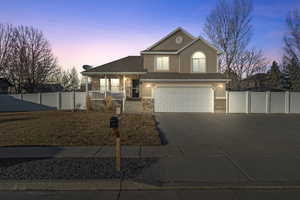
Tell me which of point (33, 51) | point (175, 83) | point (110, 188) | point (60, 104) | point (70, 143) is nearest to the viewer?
point (110, 188)

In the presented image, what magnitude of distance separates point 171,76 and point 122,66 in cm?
568

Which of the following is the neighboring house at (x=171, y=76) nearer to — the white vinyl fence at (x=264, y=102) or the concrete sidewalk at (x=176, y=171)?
the white vinyl fence at (x=264, y=102)

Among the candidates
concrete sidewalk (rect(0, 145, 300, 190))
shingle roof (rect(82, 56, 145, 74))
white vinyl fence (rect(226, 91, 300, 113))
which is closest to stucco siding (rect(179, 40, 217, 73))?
→ white vinyl fence (rect(226, 91, 300, 113))

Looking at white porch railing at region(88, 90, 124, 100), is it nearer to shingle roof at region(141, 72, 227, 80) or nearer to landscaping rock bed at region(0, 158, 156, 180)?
shingle roof at region(141, 72, 227, 80)

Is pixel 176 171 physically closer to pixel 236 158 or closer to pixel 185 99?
pixel 236 158

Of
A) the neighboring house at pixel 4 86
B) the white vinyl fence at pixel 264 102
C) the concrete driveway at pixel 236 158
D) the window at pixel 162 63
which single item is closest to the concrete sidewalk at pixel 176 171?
the concrete driveway at pixel 236 158

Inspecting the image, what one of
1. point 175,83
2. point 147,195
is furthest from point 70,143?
point 175,83

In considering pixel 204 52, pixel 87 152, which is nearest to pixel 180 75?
pixel 204 52

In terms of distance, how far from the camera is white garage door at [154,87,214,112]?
20.8 metres

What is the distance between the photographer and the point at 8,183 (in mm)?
4863

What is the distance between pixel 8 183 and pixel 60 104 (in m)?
20.3

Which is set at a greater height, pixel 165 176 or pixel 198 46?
pixel 198 46

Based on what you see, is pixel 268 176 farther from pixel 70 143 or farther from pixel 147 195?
pixel 70 143

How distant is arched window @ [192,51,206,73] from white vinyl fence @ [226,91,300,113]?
3588mm
